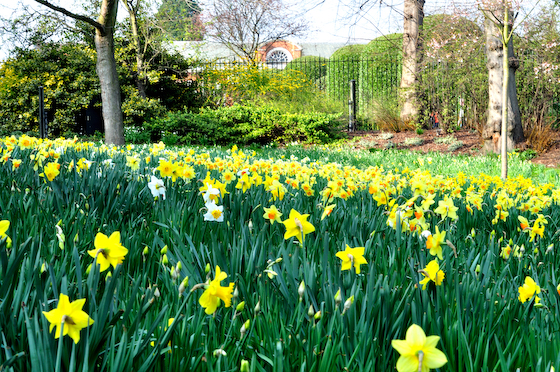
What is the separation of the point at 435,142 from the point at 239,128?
201 inches

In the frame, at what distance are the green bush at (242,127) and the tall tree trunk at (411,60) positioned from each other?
2.24 metres

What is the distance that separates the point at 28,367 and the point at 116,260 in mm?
286

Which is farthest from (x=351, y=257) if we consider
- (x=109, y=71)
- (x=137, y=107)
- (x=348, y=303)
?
(x=137, y=107)

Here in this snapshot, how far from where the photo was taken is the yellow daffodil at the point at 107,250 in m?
0.99

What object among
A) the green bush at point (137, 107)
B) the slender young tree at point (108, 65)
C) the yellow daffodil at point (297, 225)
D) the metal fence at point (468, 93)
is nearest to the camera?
the yellow daffodil at point (297, 225)

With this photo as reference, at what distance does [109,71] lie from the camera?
8656 millimetres

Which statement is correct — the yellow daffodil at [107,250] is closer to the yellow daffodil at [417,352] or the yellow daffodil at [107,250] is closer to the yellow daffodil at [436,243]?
the yellow daffodil at [417,352]

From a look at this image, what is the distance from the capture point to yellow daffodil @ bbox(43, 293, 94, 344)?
74 centimetres

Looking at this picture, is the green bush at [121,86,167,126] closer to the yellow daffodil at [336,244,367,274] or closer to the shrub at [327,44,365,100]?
the shrub at [327,44,365,100]

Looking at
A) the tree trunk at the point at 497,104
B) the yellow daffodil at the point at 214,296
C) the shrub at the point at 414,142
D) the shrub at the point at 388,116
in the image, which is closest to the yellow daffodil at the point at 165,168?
the yellow daffodil at the point at 214,296

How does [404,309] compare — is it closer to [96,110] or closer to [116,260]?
[116,260]

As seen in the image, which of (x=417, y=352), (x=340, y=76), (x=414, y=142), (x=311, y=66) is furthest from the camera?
(x=311, y=66)

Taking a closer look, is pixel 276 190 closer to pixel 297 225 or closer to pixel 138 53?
pixel 297 225

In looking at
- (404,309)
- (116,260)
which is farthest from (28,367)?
(404,309)
